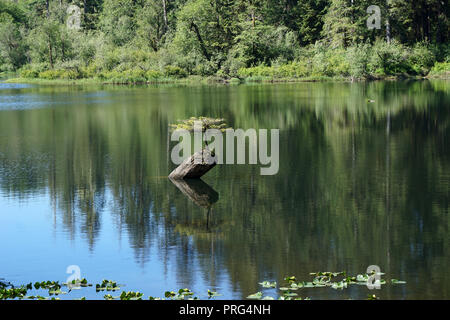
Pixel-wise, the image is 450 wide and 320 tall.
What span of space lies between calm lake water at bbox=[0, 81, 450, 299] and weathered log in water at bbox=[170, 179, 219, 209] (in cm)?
11

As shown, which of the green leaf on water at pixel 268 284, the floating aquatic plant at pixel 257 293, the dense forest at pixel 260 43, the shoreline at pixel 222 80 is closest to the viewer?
the floating aquatic plant at pixel 257 293

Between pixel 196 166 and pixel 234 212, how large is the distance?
3.03 metres

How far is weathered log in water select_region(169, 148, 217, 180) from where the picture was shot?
16406 millimetres

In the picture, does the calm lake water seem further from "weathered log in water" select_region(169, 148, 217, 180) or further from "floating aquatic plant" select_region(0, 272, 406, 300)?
"weathered log in water" select_region(169, 148, 217, 180)

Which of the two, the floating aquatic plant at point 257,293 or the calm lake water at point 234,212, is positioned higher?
the calm lake water at point 234,212

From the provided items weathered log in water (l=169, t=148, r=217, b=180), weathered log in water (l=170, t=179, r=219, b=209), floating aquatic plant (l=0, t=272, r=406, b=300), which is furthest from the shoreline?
floating aquatic plant (l=0, t=272, r=406, b=300)

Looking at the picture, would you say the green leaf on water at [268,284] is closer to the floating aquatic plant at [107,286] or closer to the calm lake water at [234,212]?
the calm lake water at [234,212]

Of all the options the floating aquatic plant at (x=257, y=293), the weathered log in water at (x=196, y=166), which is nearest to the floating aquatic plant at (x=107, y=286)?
the floating aquatic plant at (x=257, y=293)

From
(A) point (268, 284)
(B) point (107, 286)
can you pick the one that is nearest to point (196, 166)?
(B) point (107, 286)

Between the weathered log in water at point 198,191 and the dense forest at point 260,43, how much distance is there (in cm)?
4311

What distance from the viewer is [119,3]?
9131 centimetres

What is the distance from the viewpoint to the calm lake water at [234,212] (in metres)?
10.4
